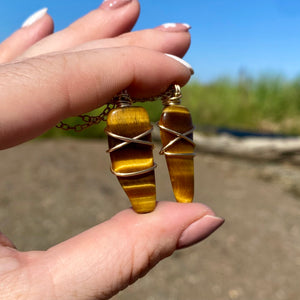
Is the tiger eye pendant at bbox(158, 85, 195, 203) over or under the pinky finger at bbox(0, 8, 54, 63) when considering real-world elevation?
under

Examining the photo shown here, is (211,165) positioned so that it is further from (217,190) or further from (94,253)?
(94,253)

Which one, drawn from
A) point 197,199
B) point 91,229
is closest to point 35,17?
point 91,229

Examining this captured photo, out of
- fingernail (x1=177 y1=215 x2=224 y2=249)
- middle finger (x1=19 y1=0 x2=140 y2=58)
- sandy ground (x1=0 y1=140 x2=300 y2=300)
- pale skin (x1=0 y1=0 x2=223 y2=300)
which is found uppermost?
middle finger (x1=19 y1=0 x2=140 y2=58)

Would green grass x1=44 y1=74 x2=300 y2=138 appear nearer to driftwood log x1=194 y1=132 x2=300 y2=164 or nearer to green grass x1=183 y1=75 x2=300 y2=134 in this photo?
green grass x1=183 y1=75 x2=300 y2=134

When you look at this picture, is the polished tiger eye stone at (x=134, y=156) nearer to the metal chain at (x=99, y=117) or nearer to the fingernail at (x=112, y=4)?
the metal chain at (x=99, y=117)

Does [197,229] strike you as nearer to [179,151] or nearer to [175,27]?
[179,151]

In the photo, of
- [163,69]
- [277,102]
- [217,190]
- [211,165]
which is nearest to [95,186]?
[217,190]

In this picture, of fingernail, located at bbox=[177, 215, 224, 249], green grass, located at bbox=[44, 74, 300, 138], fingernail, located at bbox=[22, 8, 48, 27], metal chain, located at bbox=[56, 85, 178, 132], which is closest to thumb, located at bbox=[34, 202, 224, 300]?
fingernail, located at bbox=[177, 215, 224, 249]
